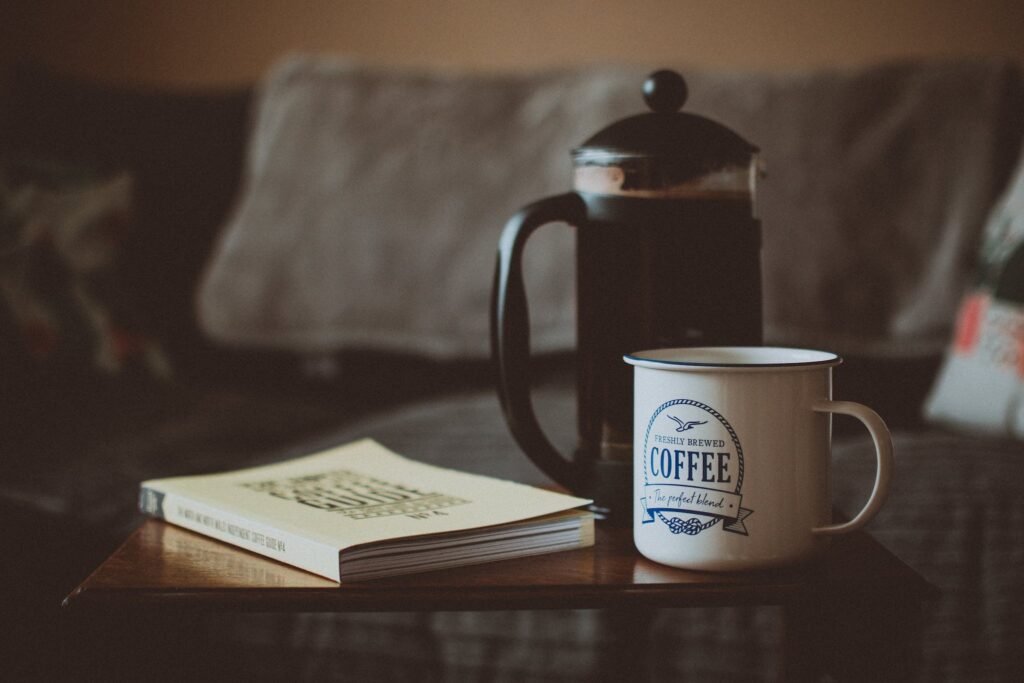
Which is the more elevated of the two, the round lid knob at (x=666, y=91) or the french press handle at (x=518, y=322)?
the round lid knob at (x=666, y=91)

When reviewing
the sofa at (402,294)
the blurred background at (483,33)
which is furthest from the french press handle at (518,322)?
the blurred background at (483,33)

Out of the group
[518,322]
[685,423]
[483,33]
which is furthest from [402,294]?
[685,423]

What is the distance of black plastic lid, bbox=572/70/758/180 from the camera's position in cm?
59

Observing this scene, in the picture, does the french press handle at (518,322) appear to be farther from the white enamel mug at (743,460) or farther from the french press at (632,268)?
the white enamel mug at (743,460)

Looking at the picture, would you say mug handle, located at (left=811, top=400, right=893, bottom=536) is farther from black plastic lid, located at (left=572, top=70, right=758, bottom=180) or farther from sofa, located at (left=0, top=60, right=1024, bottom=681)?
sofa, located at (left=0, top=60, right=1024, bottom=681)

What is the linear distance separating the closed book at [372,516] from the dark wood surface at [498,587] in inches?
0.4

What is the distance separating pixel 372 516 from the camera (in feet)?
1.83

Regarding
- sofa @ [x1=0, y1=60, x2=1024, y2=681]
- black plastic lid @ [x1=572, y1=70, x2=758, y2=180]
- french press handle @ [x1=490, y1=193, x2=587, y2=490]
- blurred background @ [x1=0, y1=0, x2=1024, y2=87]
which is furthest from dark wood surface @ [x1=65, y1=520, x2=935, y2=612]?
blurred background @ [x1=0, y1=0, x2=1024, y2=87]

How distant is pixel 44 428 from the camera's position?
3.99 ft

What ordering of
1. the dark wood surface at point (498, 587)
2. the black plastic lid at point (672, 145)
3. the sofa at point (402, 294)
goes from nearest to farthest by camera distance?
1. the dark wood surface at point (498, 587)
2. the black plastic lid at point (672, 145)
3. the sofa at point (402, 294)

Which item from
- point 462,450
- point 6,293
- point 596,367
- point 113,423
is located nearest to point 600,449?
point 596,367

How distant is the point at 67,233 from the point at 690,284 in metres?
1.08

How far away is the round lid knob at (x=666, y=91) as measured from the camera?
631 millimetres

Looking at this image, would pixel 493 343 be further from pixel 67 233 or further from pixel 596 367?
pixel 67 233
